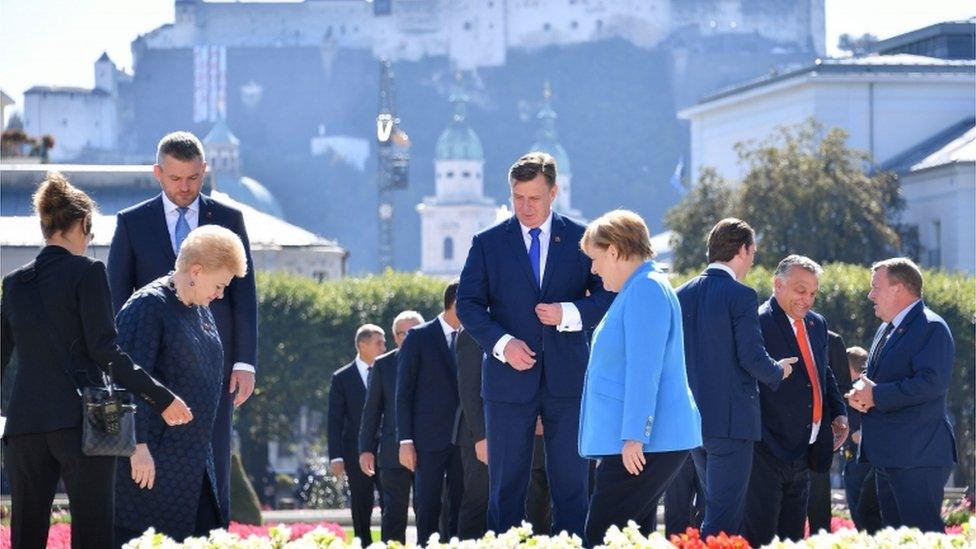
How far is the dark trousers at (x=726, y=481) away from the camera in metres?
10.1

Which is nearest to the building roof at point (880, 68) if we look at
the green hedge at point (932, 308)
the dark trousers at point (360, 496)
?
the green hedge at point (932, 308)

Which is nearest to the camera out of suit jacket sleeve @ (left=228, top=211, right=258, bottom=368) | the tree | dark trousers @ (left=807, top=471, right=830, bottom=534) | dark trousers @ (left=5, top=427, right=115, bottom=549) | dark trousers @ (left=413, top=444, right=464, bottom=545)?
dark trousers @ (left=5, top=427, right=115, bottom=549)

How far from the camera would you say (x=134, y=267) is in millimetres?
9914

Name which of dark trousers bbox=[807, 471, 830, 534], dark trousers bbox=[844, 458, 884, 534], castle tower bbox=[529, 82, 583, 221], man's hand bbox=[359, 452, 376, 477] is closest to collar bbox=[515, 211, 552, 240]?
dark trousers bbox=[844, 458, 884, 534]

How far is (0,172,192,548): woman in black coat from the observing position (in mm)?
8242

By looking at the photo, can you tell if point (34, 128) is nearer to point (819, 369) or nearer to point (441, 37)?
point (441, 37)

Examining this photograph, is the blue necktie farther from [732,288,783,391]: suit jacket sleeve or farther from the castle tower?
the castle tower

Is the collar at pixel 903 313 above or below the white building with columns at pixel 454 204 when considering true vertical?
below

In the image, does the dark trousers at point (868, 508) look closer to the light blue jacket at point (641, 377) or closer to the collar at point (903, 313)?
the collar at point (903, 313)

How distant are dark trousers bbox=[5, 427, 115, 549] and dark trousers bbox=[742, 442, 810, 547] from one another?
3.68 meters

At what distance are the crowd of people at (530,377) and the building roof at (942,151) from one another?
203 ft

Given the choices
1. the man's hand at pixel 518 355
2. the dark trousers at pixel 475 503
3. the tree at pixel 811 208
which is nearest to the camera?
the man's hand at pixel 518 355

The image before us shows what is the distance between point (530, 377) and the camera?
934 cm

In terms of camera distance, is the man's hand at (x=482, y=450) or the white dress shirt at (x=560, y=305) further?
the man's hand at (x=482, y=450)
